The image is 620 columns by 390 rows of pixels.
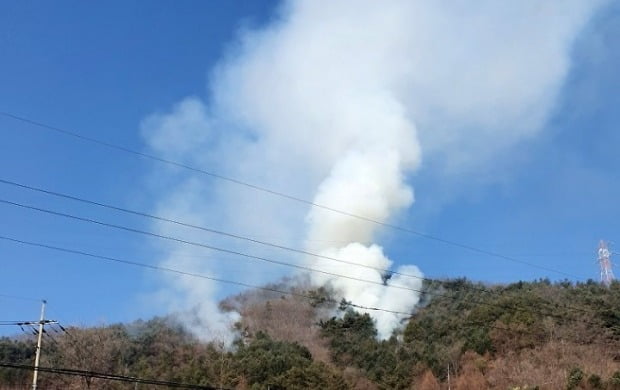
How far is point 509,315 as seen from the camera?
60.0 metres

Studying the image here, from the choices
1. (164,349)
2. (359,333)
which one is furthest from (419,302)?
(164,349)

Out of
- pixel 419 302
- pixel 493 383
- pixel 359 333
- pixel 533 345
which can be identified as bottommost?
pixel 493 383

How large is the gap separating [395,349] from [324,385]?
16220 millimetres

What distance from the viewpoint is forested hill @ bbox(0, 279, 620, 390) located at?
51812mm

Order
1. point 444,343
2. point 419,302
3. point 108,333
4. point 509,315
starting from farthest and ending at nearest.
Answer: point 419,302 → point 108,333 → point 444,343 → point 509,315

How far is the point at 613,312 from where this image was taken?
5759cm

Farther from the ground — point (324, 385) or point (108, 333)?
point (108, 333)

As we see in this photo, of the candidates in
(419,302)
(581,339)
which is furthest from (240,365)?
(419,302)

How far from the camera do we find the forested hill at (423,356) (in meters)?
51.8

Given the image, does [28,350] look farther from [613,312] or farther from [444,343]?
[613,312]

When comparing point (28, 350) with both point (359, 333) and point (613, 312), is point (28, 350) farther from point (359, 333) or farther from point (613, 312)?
point (613, 312)

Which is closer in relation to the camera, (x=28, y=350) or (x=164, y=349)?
(x=28, y=350)

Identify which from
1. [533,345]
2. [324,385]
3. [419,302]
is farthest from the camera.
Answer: [419,302]

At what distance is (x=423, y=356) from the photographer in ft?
196
